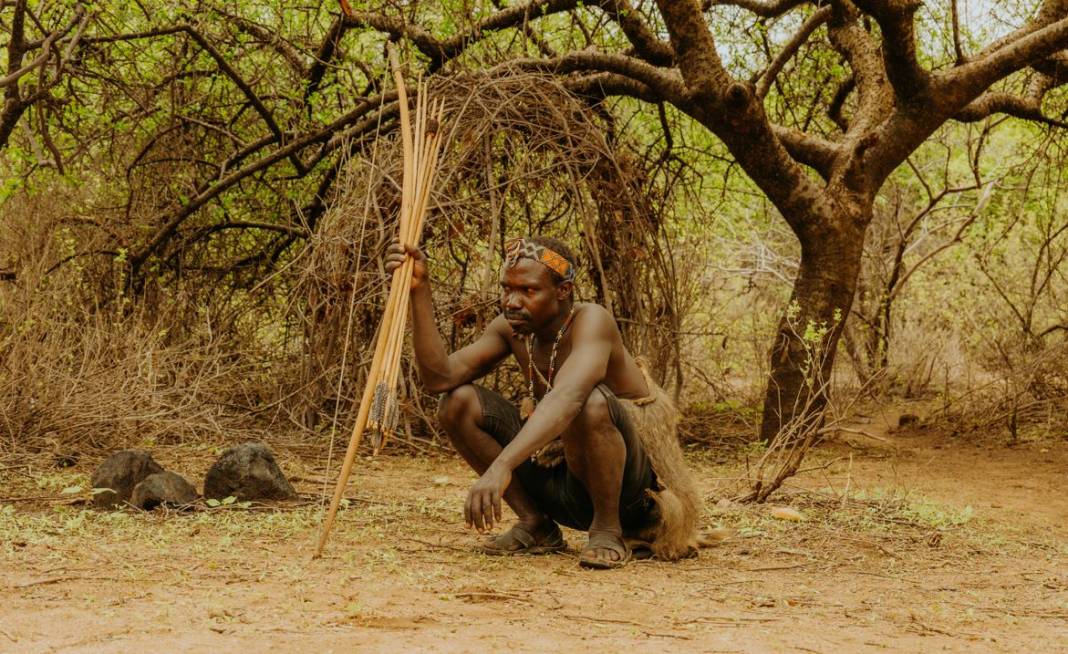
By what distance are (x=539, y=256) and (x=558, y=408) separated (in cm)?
53

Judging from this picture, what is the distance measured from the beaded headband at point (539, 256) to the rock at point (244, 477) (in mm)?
1553

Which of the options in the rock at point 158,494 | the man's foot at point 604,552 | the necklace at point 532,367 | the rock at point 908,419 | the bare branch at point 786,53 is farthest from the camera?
the rock at point 908,419

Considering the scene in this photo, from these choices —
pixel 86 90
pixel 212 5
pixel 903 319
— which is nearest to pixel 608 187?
pixel 212 5

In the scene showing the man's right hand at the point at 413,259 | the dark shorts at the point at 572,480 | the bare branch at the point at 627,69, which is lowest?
the dark shorts at the point at 572,480

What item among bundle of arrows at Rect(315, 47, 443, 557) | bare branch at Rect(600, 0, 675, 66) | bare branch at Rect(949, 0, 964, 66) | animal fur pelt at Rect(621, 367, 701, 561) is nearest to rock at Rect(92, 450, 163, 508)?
bundle of arrows at Rect(315, 47, 443, 557)

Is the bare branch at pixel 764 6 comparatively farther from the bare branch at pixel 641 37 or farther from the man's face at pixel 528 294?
the man's face at pixel 528 294

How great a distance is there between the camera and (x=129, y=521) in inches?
165

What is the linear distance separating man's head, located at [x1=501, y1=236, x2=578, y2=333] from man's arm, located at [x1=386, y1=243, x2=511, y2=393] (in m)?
0.18

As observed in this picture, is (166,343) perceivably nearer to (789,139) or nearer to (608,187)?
(608,187)

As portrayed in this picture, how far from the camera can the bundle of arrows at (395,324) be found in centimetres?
322

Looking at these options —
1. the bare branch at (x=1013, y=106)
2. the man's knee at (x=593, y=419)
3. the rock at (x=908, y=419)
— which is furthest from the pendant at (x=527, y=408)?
the rock at (x=908, y=419)

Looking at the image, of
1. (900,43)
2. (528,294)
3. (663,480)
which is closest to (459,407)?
(528,294)

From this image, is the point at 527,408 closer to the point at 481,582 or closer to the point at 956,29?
the point at 481,582

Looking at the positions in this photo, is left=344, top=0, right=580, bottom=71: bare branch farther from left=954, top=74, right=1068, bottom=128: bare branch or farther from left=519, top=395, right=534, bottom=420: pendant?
left=519, top=395, right=534, bottom=420: pendant
